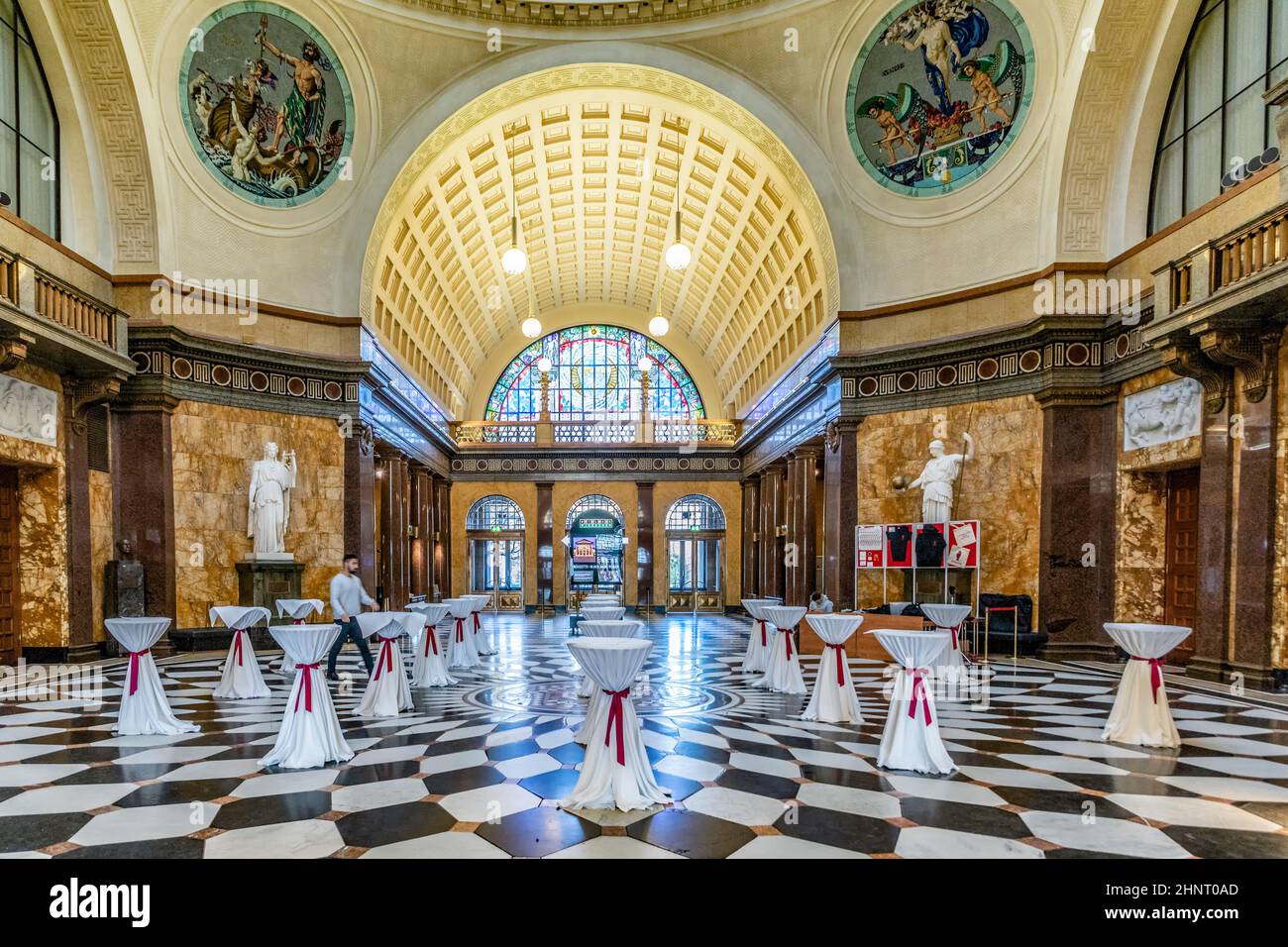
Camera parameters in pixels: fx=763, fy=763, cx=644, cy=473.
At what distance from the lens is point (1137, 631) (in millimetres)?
6602

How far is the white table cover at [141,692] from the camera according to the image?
6895mm

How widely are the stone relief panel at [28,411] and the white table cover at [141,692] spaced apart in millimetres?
5435

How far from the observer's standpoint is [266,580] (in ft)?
45.1

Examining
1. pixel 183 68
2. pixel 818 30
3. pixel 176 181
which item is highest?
pixel 818 30

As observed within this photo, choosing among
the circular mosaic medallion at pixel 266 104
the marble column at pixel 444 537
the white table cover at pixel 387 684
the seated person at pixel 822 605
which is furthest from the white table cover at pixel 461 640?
the marble column at pixel 444 537

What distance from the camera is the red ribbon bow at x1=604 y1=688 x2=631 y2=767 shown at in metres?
4.96

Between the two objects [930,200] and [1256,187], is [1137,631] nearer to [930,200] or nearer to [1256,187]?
[1256,187]

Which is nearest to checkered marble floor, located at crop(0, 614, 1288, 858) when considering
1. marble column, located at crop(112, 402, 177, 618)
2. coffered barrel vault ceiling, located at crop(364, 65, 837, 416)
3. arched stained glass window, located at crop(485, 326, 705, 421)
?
marble column, located at crop(112, 402, 177, 618)

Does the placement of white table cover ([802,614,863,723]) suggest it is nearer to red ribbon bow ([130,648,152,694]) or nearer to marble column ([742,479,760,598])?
red ribbon bow ([130,648,152,694])

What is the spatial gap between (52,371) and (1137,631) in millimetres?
14245

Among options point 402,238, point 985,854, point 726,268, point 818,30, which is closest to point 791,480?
point 726,268

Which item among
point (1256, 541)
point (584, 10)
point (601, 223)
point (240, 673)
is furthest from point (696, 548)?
point (240, 673)

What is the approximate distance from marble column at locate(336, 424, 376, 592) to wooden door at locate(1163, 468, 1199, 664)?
44.9ft

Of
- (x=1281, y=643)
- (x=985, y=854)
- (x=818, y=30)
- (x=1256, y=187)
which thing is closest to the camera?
(x=985, y=854)
